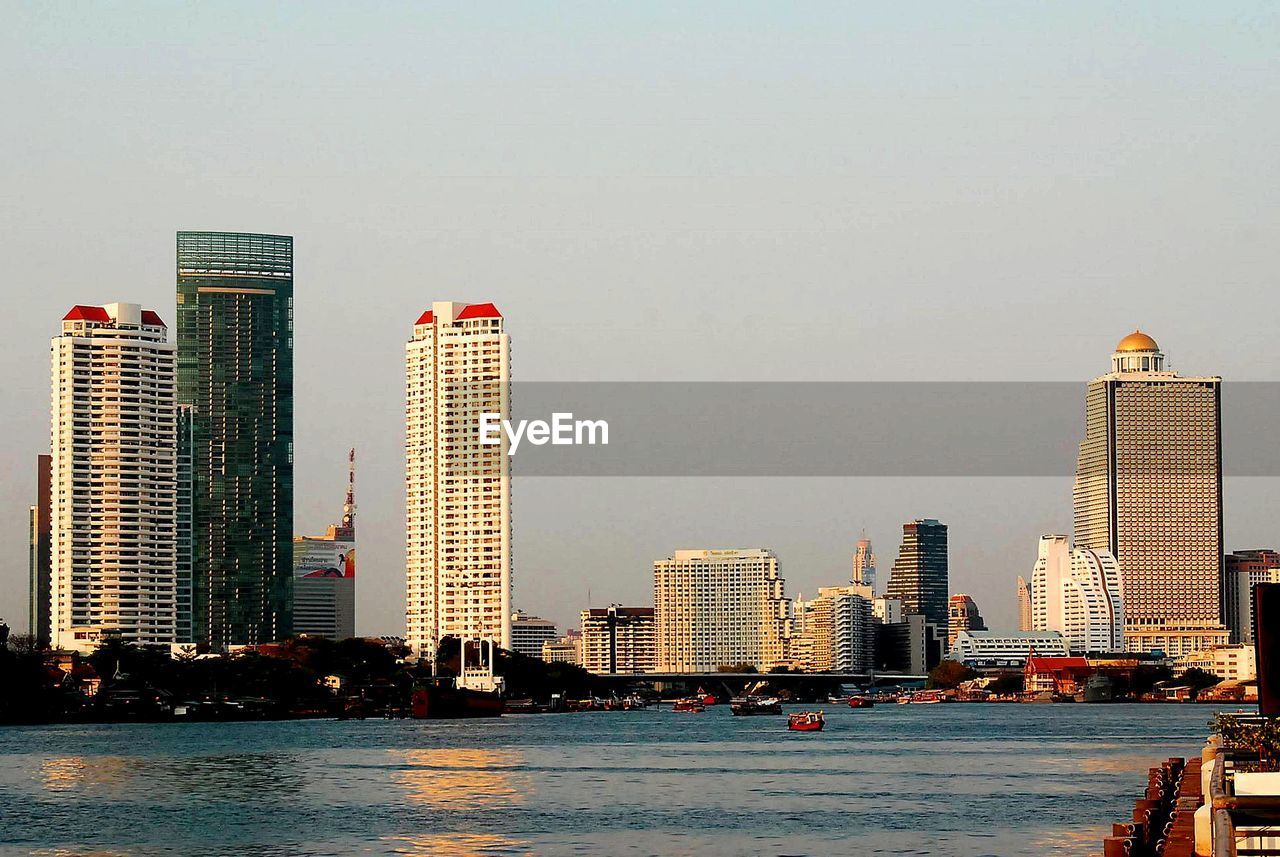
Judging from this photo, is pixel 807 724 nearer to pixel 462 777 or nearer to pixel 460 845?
pixel 462 777

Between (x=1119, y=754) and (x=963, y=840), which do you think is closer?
(x=963, y=840)

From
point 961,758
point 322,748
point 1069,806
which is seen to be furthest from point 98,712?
point 1069,806

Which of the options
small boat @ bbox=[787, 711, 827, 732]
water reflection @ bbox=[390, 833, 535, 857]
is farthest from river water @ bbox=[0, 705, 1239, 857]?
small boat @ bbox=[787, 711, 827, 732]

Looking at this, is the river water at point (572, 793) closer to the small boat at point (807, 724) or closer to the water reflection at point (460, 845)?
the water reflection at point (460, 845)

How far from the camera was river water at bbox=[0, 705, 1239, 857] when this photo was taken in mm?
61188

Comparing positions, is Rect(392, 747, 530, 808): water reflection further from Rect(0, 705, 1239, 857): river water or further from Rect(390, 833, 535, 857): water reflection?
Rect(390, 833, 535, 857): water reflection

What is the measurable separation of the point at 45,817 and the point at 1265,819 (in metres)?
53.5

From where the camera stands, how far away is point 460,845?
59.6 m

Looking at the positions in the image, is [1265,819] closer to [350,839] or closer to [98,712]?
[350,839]

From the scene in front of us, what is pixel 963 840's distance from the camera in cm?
5994

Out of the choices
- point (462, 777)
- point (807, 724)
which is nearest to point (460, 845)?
point (462, 777)

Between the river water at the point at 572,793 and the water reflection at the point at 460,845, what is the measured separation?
0.11 m

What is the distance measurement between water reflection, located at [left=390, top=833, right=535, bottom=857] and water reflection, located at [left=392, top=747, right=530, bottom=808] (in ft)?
42.7

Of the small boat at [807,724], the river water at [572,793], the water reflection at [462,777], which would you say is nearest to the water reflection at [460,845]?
the river water at [572,793]
